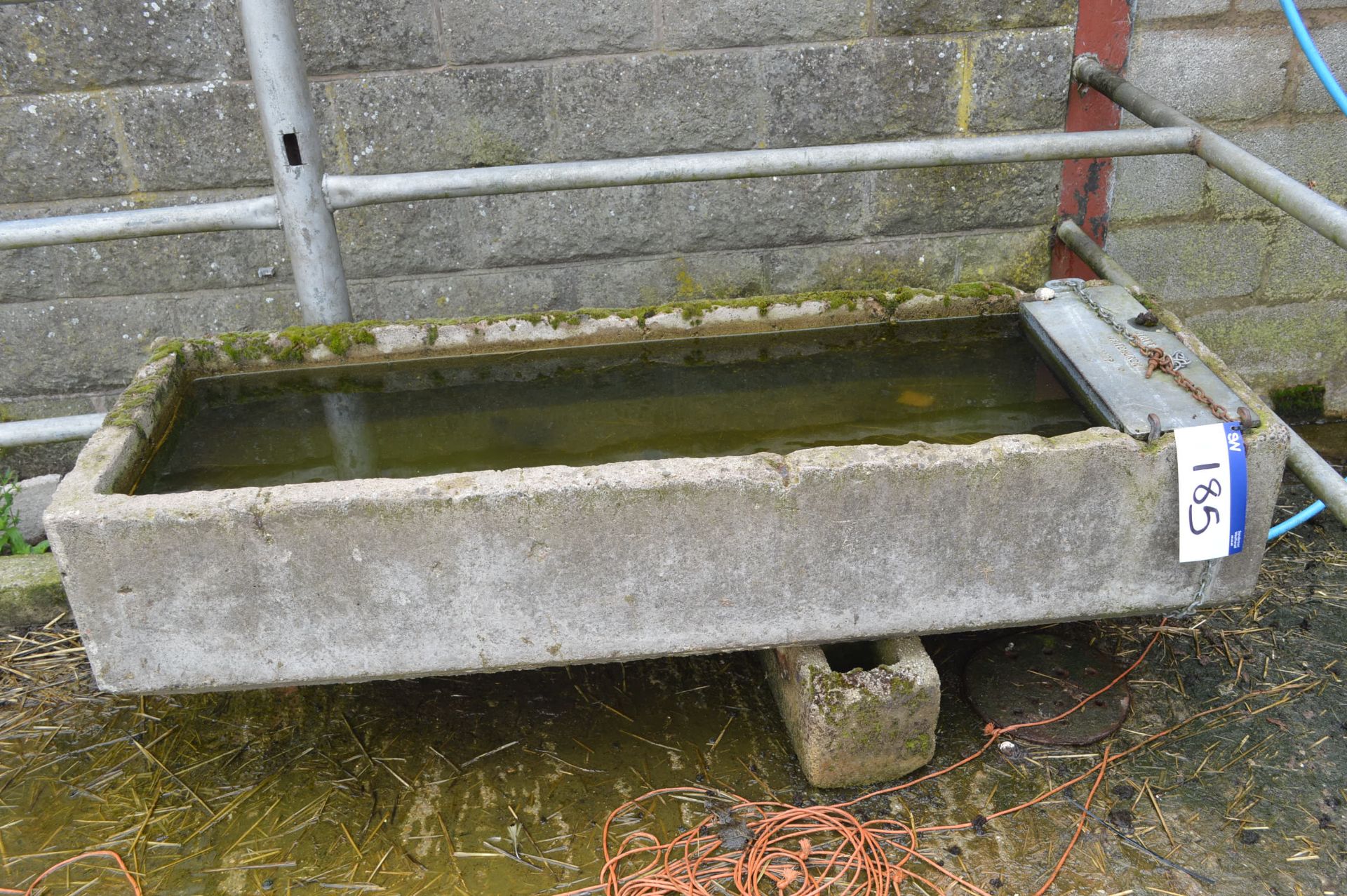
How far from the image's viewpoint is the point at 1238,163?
7.83 feet

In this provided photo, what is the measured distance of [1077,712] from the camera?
8.20 feet

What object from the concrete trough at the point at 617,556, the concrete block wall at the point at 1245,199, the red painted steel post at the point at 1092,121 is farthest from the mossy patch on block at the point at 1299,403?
the concrete trough at the point at 617,556

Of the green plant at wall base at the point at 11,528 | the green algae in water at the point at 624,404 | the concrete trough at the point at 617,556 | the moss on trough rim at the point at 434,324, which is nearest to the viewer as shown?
the concrete trough at the point at 617,556

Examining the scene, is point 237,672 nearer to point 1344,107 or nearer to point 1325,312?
point 1344,107

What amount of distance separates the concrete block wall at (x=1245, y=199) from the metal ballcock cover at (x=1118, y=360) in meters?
1.03

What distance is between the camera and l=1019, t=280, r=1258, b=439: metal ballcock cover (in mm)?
2174

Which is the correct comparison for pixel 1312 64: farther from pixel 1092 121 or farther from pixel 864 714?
pixel 864 714

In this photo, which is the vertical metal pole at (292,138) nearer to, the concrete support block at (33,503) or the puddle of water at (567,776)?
the puddle of water at (567,776)

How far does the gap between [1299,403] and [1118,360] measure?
6.56 feet

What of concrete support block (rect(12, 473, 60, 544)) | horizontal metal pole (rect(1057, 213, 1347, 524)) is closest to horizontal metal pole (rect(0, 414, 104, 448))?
concrete support block (rect(12, 473, 60, 544))

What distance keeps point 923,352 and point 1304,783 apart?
4.39 ft

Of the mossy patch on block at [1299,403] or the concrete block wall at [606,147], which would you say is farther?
the mossy patch on block at [1299,403]

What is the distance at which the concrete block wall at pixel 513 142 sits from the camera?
3176mm

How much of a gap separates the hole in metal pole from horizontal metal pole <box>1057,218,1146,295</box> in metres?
2.18
